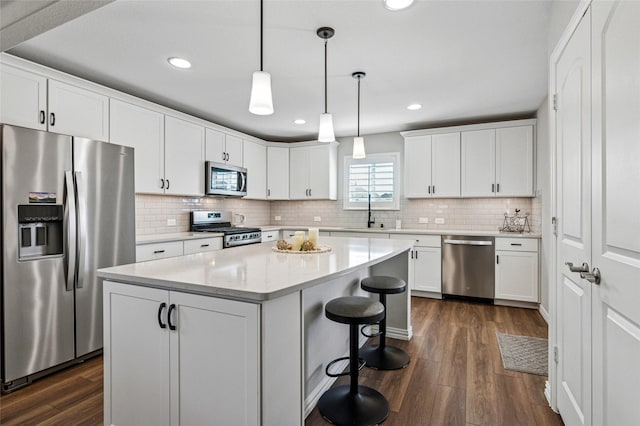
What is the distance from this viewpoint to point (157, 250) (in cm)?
330

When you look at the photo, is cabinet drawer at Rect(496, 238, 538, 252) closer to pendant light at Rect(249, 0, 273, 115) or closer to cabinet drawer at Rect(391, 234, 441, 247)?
cabinet drawer at Rect(391, 234, 441, 247)

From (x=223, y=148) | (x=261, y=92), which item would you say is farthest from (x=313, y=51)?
(x=223, y=148)

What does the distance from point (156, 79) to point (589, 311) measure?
3.61 meters

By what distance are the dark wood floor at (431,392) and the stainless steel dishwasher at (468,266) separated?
3.84 ft

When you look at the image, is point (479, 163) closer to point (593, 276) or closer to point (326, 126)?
point (326, 126)

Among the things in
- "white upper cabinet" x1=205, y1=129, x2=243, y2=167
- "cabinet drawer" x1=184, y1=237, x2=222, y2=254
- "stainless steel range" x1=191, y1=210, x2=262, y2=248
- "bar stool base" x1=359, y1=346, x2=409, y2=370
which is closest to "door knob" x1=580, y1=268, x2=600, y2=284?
"bar stool base" x1=359, y1=346, x2=409, y2=370

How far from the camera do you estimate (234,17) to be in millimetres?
2154

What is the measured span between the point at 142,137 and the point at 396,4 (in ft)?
9.05

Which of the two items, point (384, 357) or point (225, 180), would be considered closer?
point (384, 357)

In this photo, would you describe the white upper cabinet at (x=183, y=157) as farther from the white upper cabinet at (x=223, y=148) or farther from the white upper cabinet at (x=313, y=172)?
the white upper cabinet at (x=313, y=172)

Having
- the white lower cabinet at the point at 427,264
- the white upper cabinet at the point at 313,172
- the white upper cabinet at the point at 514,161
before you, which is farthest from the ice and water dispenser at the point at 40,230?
the white upper cabinet at the point at 514,161

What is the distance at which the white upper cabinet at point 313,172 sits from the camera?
539cm

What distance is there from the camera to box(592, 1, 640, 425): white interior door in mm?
1052

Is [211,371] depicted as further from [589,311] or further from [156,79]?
[156,79]
